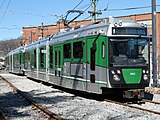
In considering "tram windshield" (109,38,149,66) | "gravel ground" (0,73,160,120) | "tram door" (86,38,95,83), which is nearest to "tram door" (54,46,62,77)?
"tram door" (86,38,95,83)

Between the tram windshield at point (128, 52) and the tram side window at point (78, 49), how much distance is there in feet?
7.75

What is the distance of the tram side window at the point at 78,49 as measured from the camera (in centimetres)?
1502

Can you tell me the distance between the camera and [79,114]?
1080 cm

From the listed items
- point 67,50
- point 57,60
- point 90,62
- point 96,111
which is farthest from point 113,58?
point 57,60

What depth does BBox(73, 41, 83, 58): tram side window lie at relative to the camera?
15025 millimetres

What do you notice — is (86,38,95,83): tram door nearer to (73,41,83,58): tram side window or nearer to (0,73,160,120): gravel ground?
(73,41,83,58): tram side window

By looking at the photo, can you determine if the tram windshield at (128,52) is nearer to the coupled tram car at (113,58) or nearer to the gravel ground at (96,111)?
the coupled tram car at (113,58)

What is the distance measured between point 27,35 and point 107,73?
269ft

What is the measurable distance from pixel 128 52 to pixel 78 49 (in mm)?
3077

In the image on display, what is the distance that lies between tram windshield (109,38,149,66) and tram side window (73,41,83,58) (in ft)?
7.75

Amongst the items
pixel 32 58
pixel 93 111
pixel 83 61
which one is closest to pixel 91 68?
pixel 83 61

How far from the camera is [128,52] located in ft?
42.9

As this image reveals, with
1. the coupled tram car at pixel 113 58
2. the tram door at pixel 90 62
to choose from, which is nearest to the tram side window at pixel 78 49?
the coupled tram car at pixel 113 58

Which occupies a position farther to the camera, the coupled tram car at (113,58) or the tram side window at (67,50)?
the tram side window at (67,50)
